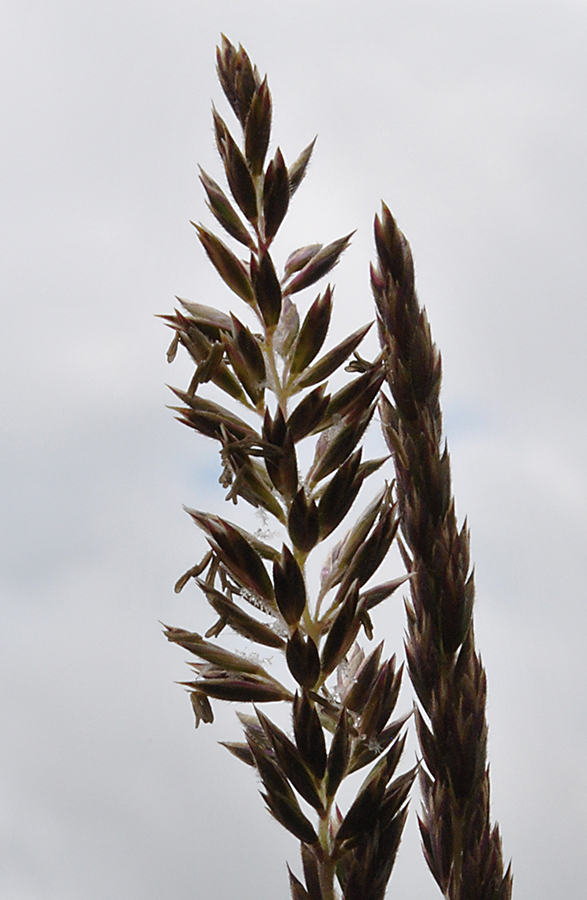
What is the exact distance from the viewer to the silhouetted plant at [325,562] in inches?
40.1

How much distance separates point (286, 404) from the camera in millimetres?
1181

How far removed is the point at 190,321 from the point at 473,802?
75 cm

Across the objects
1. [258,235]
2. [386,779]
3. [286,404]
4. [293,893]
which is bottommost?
[293,893]

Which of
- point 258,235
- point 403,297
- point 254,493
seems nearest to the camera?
point 254,493

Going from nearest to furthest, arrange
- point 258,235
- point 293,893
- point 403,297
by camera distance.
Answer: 1. point 293,893
2. point 258,235
3. point 403,297

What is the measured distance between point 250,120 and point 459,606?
0.74 meters

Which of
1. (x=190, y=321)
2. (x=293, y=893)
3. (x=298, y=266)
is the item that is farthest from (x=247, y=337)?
(x=293, y=893)

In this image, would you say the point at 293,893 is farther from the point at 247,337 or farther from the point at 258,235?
the point at 258,235

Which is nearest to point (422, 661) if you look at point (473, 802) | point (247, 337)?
point (473, 802)

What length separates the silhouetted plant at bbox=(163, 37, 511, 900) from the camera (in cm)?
102

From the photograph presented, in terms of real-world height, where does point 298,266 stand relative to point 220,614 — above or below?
above

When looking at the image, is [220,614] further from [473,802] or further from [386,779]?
[473,802]

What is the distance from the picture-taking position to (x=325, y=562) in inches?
46.9

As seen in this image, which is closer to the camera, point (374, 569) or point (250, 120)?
point (374, 569)
